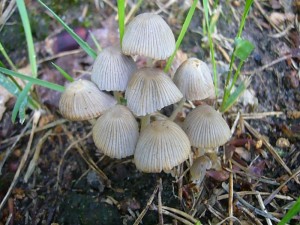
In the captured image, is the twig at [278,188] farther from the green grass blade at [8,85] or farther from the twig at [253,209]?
the green grass blade at [8,85]

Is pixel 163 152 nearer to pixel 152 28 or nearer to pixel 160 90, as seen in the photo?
pixel 160 90

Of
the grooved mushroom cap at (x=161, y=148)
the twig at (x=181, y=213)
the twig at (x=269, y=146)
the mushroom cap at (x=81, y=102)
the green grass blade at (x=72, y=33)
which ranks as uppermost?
the green grass blade at (x=72, y=33)

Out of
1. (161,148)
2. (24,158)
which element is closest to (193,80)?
(161,148)

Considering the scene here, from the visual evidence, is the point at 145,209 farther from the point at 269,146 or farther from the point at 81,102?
the point at 269,146

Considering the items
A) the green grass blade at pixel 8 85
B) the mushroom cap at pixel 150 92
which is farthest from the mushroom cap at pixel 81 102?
the green grass blade at pixel 8 85

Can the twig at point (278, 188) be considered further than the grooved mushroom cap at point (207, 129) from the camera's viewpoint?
Yes

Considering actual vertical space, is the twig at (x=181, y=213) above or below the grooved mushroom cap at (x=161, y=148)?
below

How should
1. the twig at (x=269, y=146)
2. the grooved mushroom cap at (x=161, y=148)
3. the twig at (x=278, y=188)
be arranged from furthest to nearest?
the twig at (x=269, y=146) < the twig at (x=278, y=188) < the grooved mushroom cap at (x=161, y=148)
